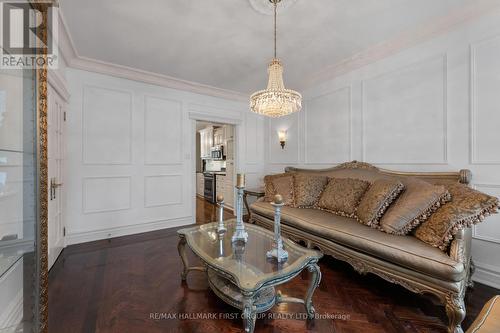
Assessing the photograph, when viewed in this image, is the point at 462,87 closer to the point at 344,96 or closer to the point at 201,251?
the point at 344,96

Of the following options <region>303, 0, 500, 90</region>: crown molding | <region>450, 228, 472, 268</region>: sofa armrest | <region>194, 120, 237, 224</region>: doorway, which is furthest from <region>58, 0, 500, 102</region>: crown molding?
<region>450, 228, 472, 268</region>: sofa armrest

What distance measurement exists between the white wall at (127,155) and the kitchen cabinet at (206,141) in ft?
8.22

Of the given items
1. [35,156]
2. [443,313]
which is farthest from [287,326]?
[35,156]

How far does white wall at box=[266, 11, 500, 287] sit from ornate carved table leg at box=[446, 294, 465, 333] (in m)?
1.04

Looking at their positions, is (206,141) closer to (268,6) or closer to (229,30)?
(229,30)

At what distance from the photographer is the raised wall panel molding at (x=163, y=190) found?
12.0 feet

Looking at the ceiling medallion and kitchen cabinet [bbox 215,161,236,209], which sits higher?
the ceiling medallion

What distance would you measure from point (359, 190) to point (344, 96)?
5.18 ft

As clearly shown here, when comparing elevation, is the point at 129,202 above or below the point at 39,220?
below

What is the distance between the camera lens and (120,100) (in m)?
3.38

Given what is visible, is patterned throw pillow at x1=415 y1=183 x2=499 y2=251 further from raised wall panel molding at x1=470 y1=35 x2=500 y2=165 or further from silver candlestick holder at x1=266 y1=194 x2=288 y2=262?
silver candlestick holder at x1=266 y1=194 x2=288 y2=262

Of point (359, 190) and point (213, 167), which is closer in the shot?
point (359, 190)

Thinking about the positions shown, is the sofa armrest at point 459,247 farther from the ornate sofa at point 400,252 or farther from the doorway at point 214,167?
the doorway at point 214,167

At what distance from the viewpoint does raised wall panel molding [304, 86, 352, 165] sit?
3262 mm
